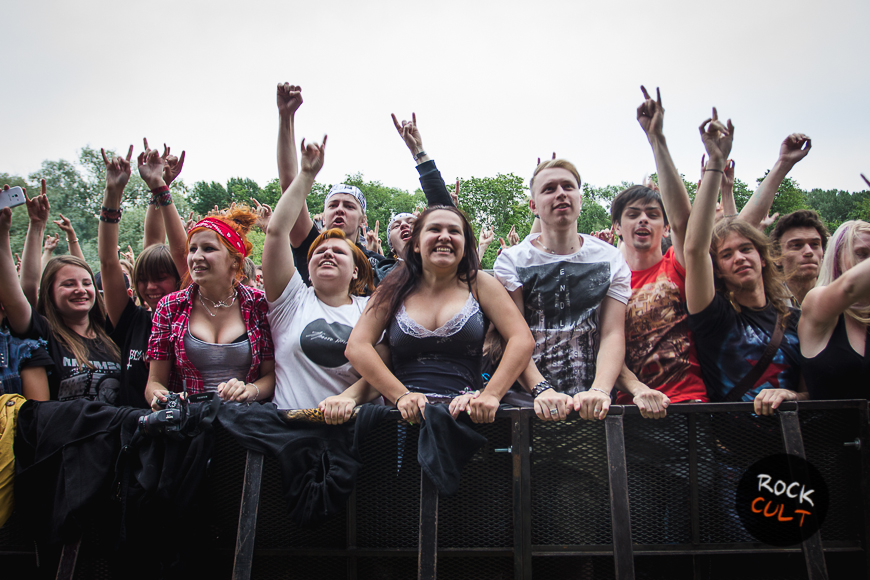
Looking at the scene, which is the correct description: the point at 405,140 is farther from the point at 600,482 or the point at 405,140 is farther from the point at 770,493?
the point at 770,493

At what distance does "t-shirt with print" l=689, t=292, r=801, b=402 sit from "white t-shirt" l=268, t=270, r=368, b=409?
1925 mm

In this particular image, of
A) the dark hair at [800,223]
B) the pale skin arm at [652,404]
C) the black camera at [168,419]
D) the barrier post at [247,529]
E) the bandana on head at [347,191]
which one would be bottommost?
the barrier post at [247,529]

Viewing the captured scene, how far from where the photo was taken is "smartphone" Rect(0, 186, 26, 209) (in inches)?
127

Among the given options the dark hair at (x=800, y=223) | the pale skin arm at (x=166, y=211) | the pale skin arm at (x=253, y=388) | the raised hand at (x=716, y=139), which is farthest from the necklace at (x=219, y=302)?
the dark hair at (x=800, y=223)

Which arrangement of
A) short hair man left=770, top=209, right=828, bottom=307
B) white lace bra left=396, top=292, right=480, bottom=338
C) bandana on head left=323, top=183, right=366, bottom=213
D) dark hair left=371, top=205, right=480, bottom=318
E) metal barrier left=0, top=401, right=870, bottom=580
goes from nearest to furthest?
metal barrier left=0, top=401, right=870, bottom=580 → white lace bra left=396, top=292, right=480, bottom=338 → dark hair left=371, top=205, right=480, bottom=318 → short hair man left=770, top=209, right=828, bottom=307 → bandana on head left=323, top=183, right=366, bottom=213

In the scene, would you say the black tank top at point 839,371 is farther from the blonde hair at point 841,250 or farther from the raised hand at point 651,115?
the raised hand at point 651,115

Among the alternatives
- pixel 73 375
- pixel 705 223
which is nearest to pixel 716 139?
pixel 705 223

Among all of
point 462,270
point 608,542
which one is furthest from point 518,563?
point 462,270

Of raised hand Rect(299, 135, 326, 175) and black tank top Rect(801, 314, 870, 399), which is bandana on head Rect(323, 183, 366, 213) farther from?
black tank top Rect(801, 314, 870, 399)

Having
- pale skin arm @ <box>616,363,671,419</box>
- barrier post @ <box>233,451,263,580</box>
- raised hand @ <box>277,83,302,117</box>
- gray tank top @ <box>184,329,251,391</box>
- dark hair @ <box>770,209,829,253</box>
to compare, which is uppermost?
raised hand @ <box>277,83,302,117</box>

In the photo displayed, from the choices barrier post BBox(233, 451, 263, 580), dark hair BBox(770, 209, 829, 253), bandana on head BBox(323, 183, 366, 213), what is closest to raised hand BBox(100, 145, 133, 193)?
bandana on head BBox(323, 183, 366, 213)

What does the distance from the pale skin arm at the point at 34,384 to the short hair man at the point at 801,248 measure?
4.89 meters

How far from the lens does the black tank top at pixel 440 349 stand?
2656mm

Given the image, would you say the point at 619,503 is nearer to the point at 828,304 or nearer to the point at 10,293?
the point at 828,304
